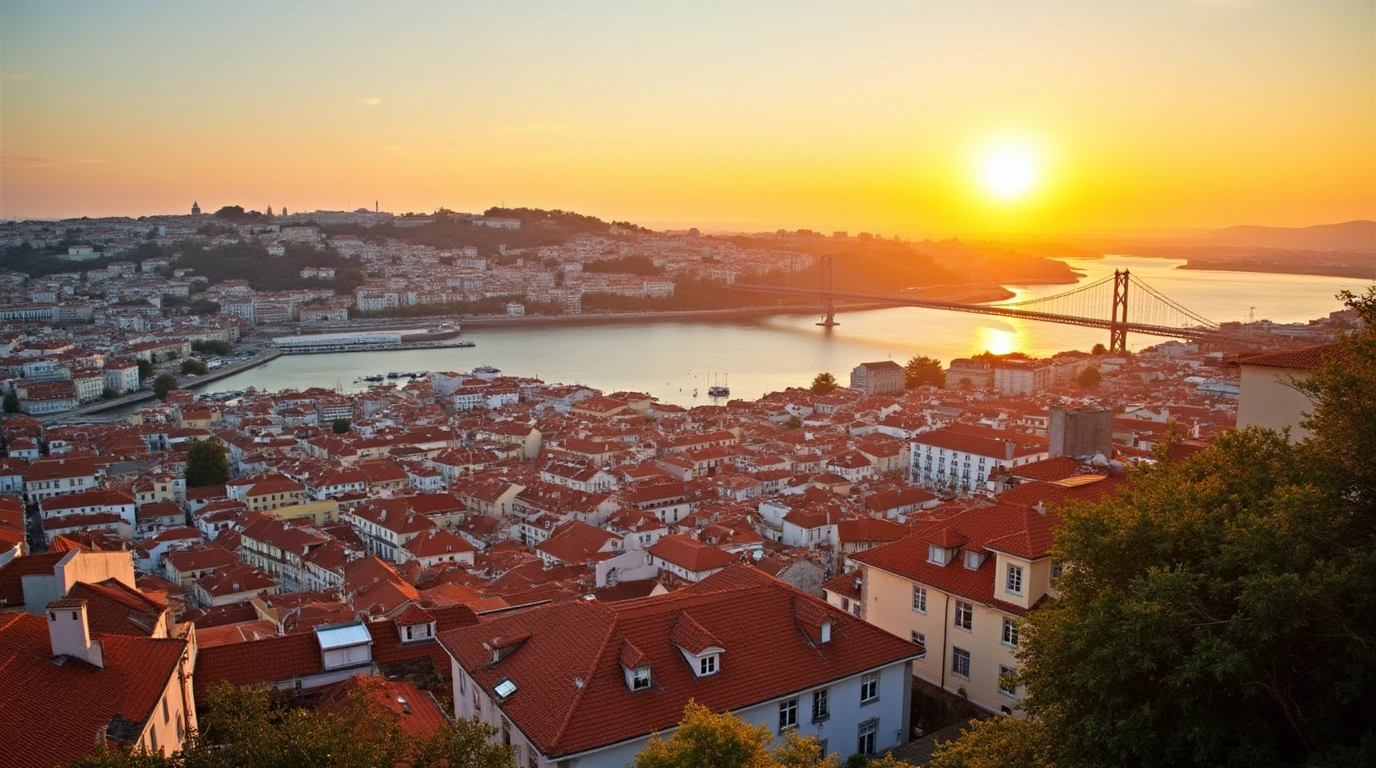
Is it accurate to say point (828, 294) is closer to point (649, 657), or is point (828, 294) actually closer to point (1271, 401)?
point (1271, 401)

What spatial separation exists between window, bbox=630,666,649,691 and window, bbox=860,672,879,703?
90 centimetres

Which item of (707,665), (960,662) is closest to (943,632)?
(960,662)

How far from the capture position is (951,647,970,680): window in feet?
12.6

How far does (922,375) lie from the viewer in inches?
969

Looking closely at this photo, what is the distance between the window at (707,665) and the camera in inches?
126

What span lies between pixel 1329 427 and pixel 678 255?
66.0 meters

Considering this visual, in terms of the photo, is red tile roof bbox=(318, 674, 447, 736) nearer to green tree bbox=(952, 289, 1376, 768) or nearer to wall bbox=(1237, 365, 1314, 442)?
green tree bbox=(952, 289, 1376, 768)

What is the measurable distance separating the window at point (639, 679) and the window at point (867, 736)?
97cm

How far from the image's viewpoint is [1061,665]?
95.2 inches

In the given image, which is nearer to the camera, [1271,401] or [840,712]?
[840,712]

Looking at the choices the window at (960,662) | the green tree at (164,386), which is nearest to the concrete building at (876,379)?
the green tree at (164,386)

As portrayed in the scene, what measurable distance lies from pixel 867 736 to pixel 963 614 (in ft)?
2.12

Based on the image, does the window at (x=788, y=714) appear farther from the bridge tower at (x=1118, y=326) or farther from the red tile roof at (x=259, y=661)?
the bridge tower at (x=1118, y=326)

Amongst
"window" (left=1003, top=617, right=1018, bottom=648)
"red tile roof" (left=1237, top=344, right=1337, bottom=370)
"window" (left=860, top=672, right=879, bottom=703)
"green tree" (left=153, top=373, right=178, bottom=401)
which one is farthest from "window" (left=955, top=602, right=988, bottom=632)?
"green tree" (left=153, top=373, right=178, bottom=401)
